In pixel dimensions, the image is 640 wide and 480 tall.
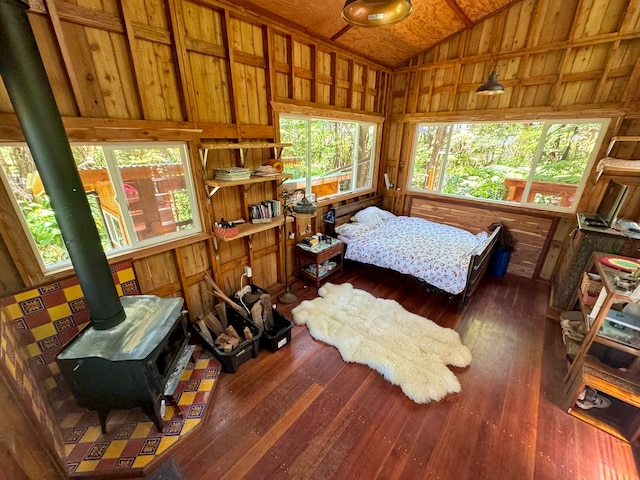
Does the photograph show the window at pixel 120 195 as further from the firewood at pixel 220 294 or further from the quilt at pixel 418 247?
the quilt at pixel 418 247

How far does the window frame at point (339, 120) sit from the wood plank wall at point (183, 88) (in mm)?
101

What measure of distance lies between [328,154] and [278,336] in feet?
9.56

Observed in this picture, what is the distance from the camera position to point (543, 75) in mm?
3572

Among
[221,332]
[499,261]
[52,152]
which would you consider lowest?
[221,332]

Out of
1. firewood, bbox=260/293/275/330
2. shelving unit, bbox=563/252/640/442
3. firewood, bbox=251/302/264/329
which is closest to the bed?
shelving unit, bbox=563/252/640/442

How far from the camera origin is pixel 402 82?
477 centimetres

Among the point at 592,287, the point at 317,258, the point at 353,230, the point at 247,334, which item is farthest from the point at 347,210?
the point at 592,287

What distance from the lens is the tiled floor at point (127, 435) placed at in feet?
5.77

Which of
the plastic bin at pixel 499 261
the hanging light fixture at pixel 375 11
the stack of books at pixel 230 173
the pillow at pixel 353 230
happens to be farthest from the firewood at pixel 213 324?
the plastic bin at pixel 499 261

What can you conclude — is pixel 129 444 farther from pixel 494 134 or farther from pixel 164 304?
pixel 494 134

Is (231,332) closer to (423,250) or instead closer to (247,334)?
(247,334)

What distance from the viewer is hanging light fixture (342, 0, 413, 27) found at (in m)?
1.34

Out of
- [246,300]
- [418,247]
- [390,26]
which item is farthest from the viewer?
[418,247]

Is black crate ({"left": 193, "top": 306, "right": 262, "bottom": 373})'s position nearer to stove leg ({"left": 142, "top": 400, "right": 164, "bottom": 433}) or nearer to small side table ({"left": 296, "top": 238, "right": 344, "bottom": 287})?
stove leg ({"left": 142, "top": 400, "right": 164, "bottom": 433})
